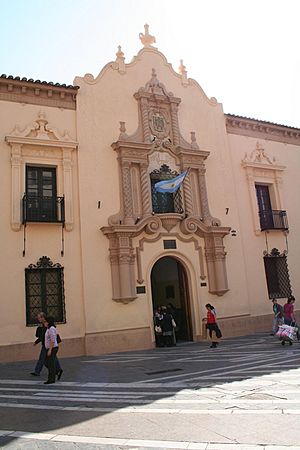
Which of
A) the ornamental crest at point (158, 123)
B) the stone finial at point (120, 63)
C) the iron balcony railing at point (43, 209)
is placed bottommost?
the iron balcony railing at point (43, 209)

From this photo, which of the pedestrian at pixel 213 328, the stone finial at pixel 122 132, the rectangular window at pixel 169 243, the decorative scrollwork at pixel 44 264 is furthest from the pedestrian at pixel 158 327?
the stone finial at pixel 122 132

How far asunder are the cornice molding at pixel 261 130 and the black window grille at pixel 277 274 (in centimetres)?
566

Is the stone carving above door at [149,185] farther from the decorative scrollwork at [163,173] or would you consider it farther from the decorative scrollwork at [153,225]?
the decorative scrollwork at [163,173]

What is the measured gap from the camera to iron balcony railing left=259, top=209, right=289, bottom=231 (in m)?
18.0

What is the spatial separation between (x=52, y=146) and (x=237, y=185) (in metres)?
8.29

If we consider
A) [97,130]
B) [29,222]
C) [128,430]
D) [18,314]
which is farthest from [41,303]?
[128,430]

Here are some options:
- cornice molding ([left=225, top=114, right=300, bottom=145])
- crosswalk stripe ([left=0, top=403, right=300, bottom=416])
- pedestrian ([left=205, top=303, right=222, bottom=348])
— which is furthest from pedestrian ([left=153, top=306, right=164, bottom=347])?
cornice molding ([left=225, top=114, right=300, bottom=145])

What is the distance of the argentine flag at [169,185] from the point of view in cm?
1487

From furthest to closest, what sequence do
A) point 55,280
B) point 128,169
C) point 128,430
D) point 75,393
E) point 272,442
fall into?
point 128,169 < point 55,280 < point 75,393 < point 128,430 < point 272,442

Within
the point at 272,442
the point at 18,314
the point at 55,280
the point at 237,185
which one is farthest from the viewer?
the point at 237,185

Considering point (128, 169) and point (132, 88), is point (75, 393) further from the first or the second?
point (132, 88)

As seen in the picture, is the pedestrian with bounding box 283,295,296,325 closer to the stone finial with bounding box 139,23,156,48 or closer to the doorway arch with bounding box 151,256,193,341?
the doorway arch with bounding box 151,256,193,341

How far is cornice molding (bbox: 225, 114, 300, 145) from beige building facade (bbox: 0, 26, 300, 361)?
0.08 m

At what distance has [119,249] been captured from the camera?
1416 centimetres
